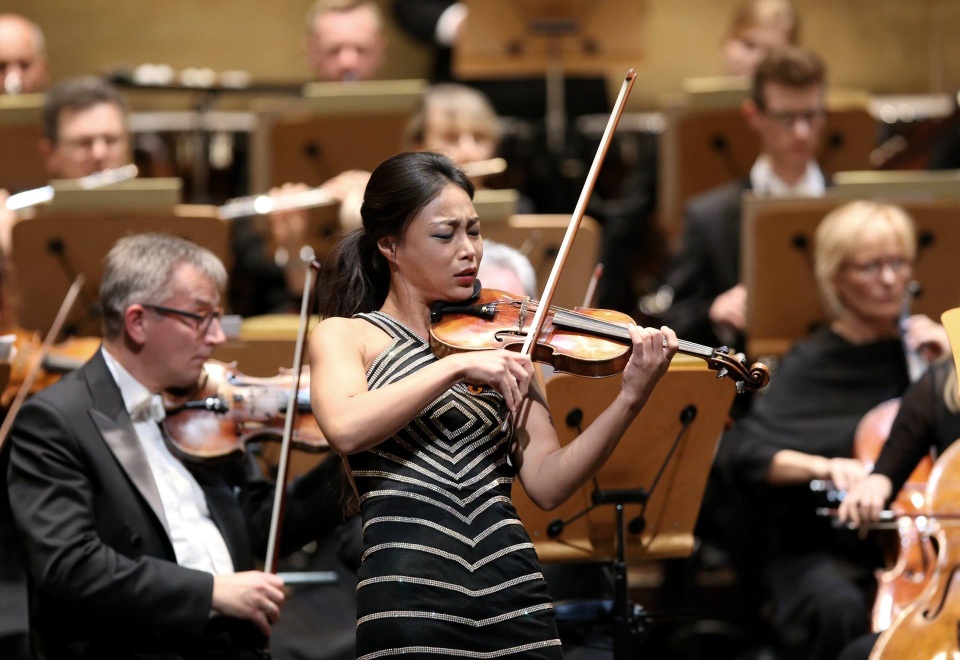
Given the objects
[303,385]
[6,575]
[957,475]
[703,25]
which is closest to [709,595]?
[957,475]

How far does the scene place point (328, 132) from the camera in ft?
13.2

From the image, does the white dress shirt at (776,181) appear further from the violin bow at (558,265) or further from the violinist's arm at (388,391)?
Result: the violinist's arm at (388,391)

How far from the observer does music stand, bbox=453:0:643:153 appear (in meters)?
4.64

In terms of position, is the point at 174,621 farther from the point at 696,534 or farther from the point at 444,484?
the point at 696,534

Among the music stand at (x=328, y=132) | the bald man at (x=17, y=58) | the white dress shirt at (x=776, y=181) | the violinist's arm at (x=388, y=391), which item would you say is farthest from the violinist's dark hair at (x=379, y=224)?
the bald man at (x=17, y=58)

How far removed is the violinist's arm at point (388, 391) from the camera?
176 cm

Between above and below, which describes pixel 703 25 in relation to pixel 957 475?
above

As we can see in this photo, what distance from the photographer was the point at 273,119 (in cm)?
402

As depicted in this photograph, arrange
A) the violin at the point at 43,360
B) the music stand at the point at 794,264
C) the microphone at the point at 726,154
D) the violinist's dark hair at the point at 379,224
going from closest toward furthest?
the violinist's dark hair at the point at 379,224
the violin at the point at 43,360
the music stand at the point at 794,264
the microphone at the point at 726,154

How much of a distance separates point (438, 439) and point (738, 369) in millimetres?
441

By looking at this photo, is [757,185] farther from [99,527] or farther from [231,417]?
[99,527]

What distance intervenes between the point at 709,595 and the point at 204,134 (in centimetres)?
248

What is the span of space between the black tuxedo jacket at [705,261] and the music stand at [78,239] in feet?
4.84

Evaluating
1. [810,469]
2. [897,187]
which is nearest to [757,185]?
[897,187]
